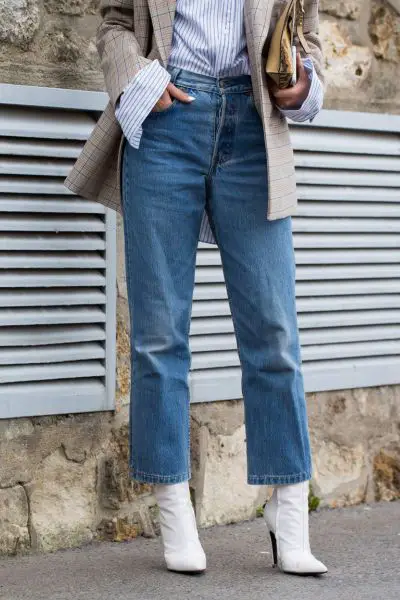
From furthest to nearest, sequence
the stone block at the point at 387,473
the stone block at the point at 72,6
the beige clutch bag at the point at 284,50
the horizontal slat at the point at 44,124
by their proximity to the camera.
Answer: the stone block at the point at 387,473
the stone block at the point at 72,6
the horizontal slat at the point at 44,124
the beige clutch bag at the point at 284,50

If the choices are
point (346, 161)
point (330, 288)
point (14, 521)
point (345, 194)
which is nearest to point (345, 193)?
point (345, 194)

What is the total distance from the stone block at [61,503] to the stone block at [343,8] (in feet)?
5.63

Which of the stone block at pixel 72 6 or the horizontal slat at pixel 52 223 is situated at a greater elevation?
the stone block at pixel 72 6

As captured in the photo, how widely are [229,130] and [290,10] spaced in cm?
34

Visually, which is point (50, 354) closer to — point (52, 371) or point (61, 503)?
point (52, 371)

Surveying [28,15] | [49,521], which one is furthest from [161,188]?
[49,521]

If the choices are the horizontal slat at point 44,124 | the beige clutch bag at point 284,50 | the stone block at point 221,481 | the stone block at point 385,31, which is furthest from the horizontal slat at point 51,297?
the stone block at point 385,31

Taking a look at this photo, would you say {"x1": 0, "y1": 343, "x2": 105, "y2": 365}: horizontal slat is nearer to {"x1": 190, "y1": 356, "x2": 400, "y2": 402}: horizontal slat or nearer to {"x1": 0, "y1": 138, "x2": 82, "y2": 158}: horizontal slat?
{"x1": 190, "y1": 356, "x2": 400, "y2": 402}: horizontal slat

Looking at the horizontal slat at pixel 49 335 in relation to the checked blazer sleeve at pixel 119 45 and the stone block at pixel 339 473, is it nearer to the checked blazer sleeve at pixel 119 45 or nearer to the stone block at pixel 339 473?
the checked blazer sleeve at pixel 119 45

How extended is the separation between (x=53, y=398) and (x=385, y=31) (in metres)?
1.78

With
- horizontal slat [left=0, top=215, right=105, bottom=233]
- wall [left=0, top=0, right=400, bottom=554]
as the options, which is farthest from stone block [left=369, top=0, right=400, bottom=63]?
horizontal slat [left=0, top=215, right=105, bottom=233]

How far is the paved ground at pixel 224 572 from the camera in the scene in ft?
10.0

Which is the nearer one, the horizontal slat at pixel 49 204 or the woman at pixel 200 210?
the woman at pixel 200 210

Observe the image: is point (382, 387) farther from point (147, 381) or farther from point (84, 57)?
point (84, 57)
